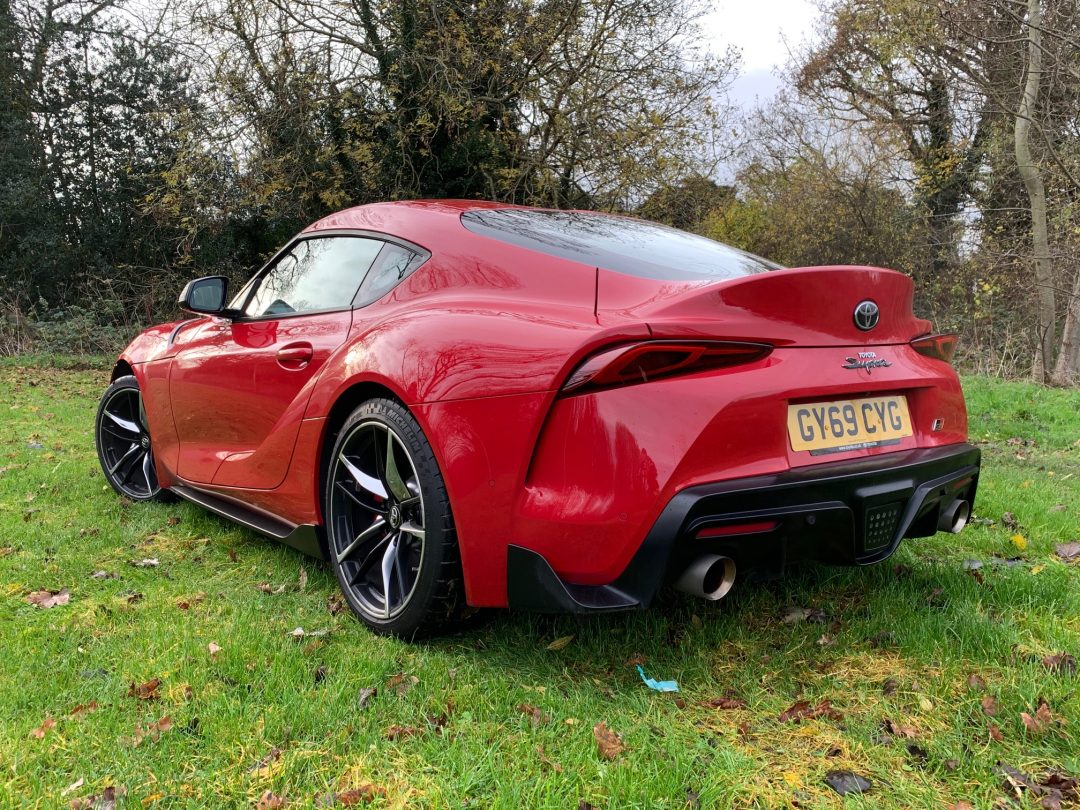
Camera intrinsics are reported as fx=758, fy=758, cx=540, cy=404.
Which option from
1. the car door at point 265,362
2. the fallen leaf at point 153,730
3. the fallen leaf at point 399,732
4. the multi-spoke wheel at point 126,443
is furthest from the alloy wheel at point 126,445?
the fallen leaf at point 399,732

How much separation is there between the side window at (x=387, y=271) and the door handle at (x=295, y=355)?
255 millimetres

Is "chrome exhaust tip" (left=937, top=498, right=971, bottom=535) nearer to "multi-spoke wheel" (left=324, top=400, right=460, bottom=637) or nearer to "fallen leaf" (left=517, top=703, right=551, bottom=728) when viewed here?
"fallen leaf" (left=517, top=703, right=551, bottom=728)

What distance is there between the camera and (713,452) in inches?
73.9

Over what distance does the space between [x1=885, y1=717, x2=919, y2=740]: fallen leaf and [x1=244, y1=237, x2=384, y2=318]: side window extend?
221cm

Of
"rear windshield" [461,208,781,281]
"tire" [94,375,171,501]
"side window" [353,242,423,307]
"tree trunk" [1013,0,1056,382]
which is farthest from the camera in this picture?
"tree trunk" [1013,0,1056,382]

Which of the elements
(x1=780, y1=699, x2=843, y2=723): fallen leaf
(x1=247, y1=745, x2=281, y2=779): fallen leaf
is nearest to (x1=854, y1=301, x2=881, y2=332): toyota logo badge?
(x1=780, y1=699, x2=843, y2=723): fallen leaf

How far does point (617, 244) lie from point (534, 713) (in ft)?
4.87

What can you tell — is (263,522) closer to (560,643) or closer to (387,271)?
(387,271)

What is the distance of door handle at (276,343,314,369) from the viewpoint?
2.81 m

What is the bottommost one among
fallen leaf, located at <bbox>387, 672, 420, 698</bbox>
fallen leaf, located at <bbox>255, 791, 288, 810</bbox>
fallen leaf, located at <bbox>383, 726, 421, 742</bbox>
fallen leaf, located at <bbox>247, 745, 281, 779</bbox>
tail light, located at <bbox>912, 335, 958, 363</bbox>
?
fallen leaf, located at <bbox>247, 745, 281, 779</bbox>

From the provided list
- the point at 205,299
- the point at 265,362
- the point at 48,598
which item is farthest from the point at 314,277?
the point at 48,598

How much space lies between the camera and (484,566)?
6.87 ft

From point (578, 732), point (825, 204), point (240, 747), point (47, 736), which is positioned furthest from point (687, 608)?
point (825, 204)

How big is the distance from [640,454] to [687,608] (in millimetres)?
1007
